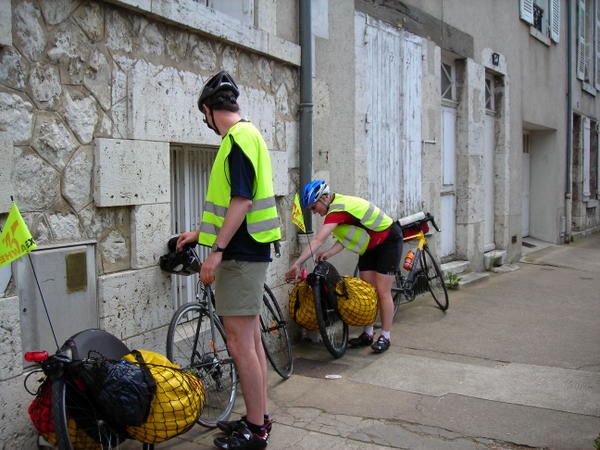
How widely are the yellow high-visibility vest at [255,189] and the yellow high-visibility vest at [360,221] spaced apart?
6.21 ft

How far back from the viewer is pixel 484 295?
320 inches

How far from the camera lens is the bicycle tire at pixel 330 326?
17.0 feet

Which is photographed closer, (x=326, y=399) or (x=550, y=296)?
(x=326, y=399)

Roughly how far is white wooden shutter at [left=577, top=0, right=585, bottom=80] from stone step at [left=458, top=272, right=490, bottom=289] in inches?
296

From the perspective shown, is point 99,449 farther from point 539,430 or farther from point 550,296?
point 550,296

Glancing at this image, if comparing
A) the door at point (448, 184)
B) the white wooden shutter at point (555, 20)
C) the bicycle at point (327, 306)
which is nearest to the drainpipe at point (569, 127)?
the white wooden shutter at point (555, 20)

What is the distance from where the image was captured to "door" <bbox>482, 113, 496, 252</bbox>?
10195 millimetres

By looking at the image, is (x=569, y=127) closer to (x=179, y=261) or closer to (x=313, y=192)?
(x=313, y=192)

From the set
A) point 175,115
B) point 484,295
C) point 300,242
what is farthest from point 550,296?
point 175,115

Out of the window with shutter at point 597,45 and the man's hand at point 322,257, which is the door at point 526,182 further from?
the man's hand at point 322,257

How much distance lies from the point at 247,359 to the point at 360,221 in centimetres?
220

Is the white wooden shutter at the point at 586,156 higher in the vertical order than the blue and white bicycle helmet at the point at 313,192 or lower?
higher

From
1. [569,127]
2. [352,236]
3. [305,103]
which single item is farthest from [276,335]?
[569,127]

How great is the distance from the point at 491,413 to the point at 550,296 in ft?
14.6
